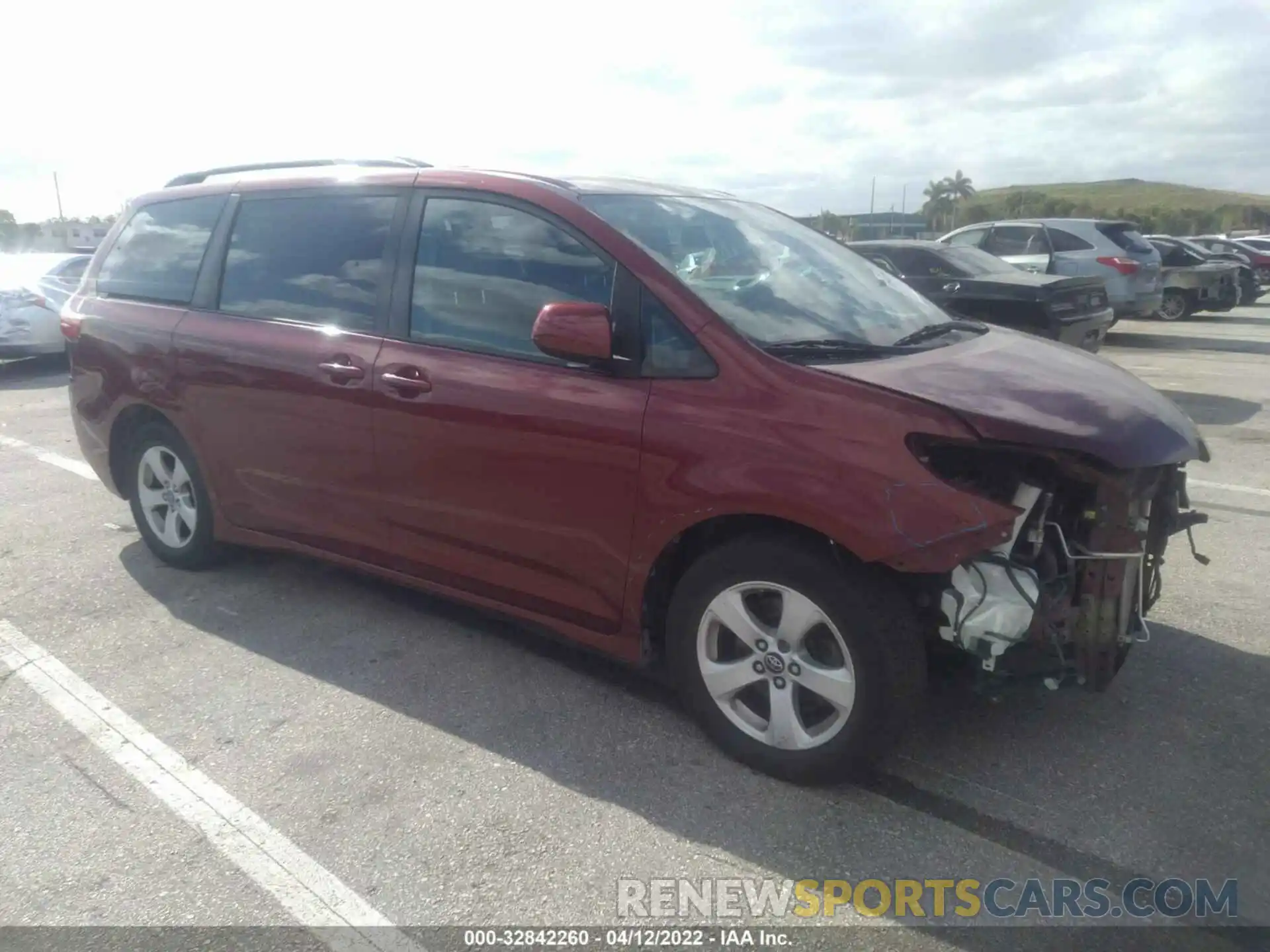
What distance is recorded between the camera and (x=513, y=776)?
3.45 metres

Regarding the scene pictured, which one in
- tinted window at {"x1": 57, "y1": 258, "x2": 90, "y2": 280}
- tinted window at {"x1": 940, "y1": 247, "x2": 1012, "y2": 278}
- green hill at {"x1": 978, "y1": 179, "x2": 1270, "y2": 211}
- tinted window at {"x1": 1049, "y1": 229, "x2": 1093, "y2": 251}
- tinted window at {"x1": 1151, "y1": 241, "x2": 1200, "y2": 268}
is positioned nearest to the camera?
tinted window at {"x1": 940, "y1": 247, "x2": 1012, "y2": 278}

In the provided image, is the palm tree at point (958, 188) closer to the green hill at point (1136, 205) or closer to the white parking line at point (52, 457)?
the green hill at point (1136, 205)

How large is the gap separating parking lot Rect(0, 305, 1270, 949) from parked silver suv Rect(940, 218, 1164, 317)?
10.7 meters

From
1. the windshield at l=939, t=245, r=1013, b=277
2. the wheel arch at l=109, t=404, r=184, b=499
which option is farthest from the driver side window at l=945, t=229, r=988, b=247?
the wheel arch at l=109, t=404, r=184, b=499

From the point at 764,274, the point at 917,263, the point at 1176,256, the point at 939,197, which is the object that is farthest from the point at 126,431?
the point at 939,197

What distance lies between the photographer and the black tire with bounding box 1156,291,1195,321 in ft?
62.1

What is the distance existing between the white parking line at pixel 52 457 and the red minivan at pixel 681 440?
301 centimetres

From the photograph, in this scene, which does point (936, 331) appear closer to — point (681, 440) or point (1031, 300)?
point (681, 440)

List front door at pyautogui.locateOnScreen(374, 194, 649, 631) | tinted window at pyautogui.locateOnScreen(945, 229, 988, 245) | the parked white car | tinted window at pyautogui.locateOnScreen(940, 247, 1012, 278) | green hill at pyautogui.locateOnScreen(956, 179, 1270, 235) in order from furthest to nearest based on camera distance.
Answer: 1. green hill at pyautogui.locateOnScreen(956, 179, 1270, 235)
2. tinted window at pyautogui.locateOnScreen(945, 229, 988, 245)
3. the parked white car
4. tinted window at pyautogui.locateOnScreen(940, 247, 1012, 278)
5. front door at pyautogui.locateOnScreen(374, 194, 649, 631)

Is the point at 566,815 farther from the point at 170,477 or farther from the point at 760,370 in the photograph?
the point at 170,477

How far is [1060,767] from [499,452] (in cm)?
208

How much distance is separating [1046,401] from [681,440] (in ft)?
3.57

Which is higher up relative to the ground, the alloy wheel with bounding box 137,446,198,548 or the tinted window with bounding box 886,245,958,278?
the tinted window with bounding box 886,245,958,278

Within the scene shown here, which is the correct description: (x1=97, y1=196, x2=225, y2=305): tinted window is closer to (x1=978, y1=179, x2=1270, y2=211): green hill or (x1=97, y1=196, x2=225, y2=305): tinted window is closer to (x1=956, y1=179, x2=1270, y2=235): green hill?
(x1=956, y1=179, x2=1270, y2=235): green hill
